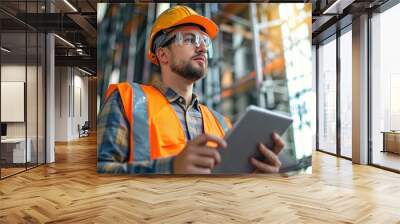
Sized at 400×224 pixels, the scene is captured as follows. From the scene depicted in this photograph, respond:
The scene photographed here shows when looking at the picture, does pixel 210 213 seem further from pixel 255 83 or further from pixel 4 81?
pixel 4 81

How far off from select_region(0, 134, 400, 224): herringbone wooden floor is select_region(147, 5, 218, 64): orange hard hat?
2.29 m

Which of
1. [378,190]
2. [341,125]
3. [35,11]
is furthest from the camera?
[341,125]

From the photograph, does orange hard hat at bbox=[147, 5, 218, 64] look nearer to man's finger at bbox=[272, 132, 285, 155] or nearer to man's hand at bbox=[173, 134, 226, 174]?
man's hand at bbox=[173, 134, 226, 174]

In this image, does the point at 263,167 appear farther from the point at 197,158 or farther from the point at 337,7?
the point at 337,7

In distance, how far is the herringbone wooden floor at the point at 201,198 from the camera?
4125 mm

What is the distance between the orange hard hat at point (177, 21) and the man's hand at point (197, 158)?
1.53m

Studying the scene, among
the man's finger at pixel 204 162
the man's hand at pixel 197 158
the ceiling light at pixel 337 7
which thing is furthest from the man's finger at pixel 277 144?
the ceiling light at pixel 337 7

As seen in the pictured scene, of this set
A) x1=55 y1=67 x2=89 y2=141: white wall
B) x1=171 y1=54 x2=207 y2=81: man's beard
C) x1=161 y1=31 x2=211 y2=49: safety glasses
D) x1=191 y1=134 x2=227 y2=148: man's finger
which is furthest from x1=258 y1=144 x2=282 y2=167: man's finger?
x1=55 y1=67 x2=89 y2=141: white wall

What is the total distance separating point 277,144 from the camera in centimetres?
649

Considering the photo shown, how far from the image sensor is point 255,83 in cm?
668

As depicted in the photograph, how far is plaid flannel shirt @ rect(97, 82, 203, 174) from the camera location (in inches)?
254

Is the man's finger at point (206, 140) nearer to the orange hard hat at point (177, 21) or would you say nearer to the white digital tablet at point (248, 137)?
the white digital tablet at point (248, 137)

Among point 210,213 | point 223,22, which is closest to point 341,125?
point 223,22

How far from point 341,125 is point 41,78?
7108 millimetres
